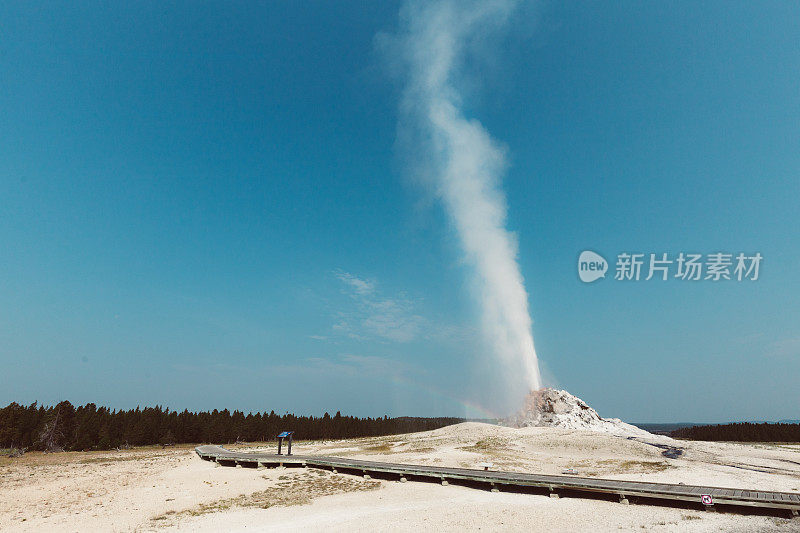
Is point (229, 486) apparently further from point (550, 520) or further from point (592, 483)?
point (592, 483)

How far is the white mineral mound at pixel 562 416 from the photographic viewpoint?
67.8m

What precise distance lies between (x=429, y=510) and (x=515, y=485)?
7338 mm

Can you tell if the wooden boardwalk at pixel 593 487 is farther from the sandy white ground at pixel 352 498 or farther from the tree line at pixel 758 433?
the tree line at pixel 758 433

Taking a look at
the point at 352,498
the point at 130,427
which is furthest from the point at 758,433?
the point at 130,427

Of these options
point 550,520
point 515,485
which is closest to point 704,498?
point 550,520

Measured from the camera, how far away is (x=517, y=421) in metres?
77.2

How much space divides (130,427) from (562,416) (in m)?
81.1

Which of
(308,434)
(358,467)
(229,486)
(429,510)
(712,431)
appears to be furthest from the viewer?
(712,431)

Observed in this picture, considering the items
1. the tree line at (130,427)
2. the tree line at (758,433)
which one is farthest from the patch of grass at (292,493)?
the tree line at (758,433)

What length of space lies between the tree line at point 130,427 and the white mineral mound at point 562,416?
5739 centimetres

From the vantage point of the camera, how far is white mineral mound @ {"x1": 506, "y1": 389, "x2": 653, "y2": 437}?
6781cm

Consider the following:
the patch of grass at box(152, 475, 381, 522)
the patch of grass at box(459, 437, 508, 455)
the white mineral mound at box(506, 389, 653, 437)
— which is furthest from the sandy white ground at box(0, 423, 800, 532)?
the white mineral mound at box(506, 389, 653, 437)

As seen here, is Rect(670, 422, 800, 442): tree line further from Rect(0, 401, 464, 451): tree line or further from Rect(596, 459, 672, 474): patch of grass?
Rect(0, 401, 464, 451): tree line

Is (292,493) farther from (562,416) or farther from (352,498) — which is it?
(562,416)
